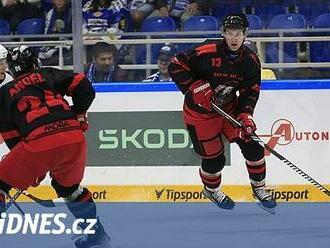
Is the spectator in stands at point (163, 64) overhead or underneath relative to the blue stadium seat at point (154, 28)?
underneath

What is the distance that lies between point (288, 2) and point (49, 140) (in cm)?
320

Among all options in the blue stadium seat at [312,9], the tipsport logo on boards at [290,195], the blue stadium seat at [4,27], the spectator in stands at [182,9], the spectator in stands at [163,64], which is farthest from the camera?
the blue stadium seat at [4,27]

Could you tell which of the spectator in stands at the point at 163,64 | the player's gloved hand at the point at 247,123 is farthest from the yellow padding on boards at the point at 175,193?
the player's gloved hand at the point at 247,123

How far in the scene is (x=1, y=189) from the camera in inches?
225

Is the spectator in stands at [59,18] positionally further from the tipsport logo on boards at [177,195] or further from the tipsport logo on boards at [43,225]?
the tipsport logo on boards at [43,225]

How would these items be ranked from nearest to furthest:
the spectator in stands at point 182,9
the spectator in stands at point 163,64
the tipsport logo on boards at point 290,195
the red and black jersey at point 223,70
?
the red and black jersey at point 223,70 < the tipsport logo on boards at point 290,195 < the spectator in stands at point 163,64 < the spectator in stands at point 182,9

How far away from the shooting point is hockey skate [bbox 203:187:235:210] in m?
7.09

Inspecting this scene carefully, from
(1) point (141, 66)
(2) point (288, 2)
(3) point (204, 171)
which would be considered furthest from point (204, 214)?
(2) point (288, 2)

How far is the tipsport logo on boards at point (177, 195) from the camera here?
7652 mm

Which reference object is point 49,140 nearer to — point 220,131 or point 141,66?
point 220,131

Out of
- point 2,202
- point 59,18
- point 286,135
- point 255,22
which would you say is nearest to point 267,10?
point 255,22

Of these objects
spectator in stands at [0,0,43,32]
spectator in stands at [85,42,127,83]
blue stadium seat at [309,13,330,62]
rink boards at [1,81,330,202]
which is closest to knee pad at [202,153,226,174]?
rink boards at [1,81,330,202]

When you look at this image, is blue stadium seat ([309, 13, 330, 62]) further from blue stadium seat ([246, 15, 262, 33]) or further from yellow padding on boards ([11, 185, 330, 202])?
yellow padding on boards ([11, 185, 330, 202])

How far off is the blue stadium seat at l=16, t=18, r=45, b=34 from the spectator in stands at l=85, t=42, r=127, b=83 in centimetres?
52
